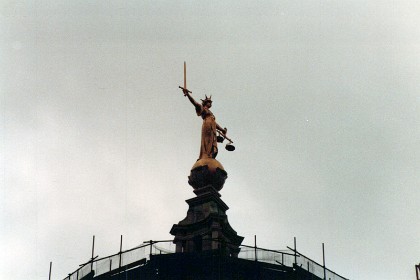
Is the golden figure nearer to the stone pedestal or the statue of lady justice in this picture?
the statue of lady justice

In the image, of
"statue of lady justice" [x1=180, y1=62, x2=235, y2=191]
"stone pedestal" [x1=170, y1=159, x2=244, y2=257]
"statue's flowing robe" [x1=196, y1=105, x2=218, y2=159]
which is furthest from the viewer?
"statue's flowing robe" [x1=196, y1=105, x2=218, y2=159]

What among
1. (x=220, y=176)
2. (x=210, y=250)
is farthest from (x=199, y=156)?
(x=210, y=250)

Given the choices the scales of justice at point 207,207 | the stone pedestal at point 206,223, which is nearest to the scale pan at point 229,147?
the scales of justice at point 207,207

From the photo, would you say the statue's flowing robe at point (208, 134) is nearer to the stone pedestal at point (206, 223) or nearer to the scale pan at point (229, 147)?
the scale pan at point (229, 147)

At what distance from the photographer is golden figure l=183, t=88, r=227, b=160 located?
51531 mm

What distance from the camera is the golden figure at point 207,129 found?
169 feet

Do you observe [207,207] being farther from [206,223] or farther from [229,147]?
[229,147]

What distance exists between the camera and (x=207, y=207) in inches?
1950

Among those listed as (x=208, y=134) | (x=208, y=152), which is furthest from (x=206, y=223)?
(x=208, y=134)

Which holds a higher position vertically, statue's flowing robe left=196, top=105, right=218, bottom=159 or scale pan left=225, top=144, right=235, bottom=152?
statue's flowing robe left=196, top=105, right=218, bottom=159

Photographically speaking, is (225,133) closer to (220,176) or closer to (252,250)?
(220,176)

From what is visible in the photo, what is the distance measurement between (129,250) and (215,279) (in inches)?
180

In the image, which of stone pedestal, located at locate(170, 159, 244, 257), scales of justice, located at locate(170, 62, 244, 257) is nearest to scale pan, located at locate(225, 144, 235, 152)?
scales of justice, located at locate(170, 62, 244, 257)

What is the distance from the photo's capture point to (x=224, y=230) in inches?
1921
